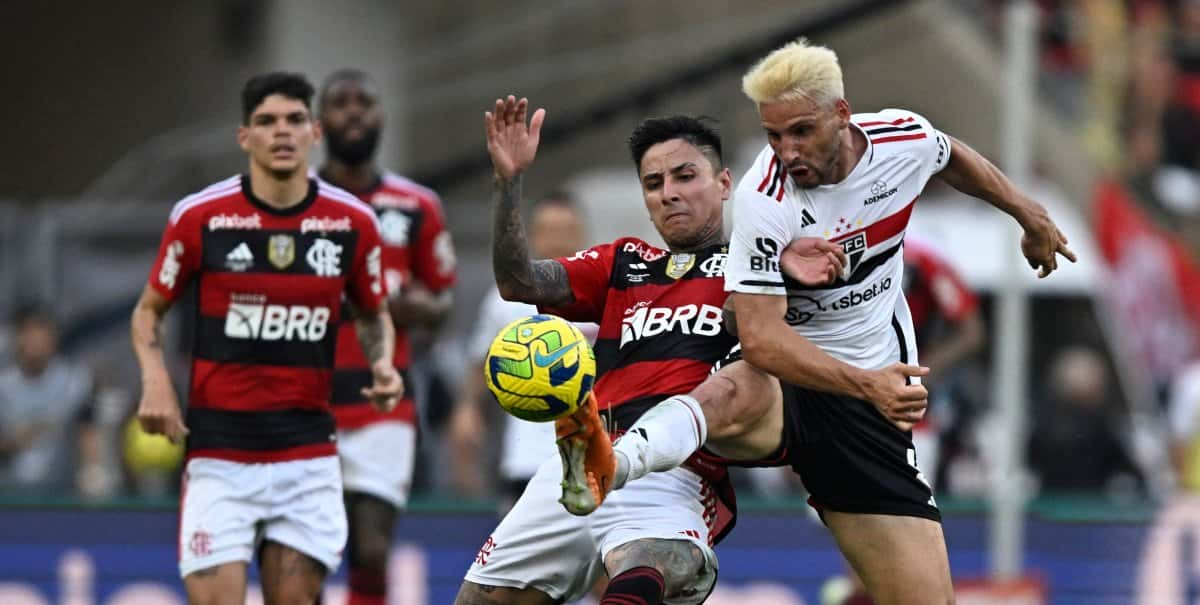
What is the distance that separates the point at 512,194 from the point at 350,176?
9.12ft

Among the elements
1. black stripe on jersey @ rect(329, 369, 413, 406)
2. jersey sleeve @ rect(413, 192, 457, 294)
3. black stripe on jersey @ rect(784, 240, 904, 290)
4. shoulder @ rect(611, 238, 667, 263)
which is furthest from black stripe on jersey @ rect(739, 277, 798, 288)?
jersey sleeve @ rect(413, 192, 457, 294)

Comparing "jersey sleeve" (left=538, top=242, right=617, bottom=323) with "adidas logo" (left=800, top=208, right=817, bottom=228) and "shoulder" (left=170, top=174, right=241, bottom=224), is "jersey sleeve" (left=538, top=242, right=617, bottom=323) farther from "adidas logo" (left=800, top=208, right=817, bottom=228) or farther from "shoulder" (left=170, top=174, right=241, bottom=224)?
"shoulder" (left=170, top=174, right=241, bottom=224)

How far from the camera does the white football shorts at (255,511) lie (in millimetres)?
7312

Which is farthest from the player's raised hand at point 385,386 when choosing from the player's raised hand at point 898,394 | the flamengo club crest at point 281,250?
the player's raised hand at point 898,394

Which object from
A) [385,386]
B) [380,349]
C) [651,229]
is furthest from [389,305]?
[651,229]

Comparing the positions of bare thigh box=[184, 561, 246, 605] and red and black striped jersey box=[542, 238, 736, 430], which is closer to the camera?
red and black striped jersey box=[542, 238, 736, 430]

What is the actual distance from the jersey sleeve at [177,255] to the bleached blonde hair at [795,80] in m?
2.40

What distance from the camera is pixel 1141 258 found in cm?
1551

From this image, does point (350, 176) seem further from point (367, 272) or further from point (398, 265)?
point (367, 272)

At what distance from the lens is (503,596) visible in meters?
6.41

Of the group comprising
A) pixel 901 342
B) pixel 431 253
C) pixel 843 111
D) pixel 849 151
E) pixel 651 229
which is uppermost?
pixel 843 111

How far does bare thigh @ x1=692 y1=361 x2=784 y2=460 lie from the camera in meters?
6.21

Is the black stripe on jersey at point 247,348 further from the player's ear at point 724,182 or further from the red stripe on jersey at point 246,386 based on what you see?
the player's ear at point 724,182

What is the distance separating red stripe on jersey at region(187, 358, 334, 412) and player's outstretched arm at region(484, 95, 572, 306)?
4.68ft
